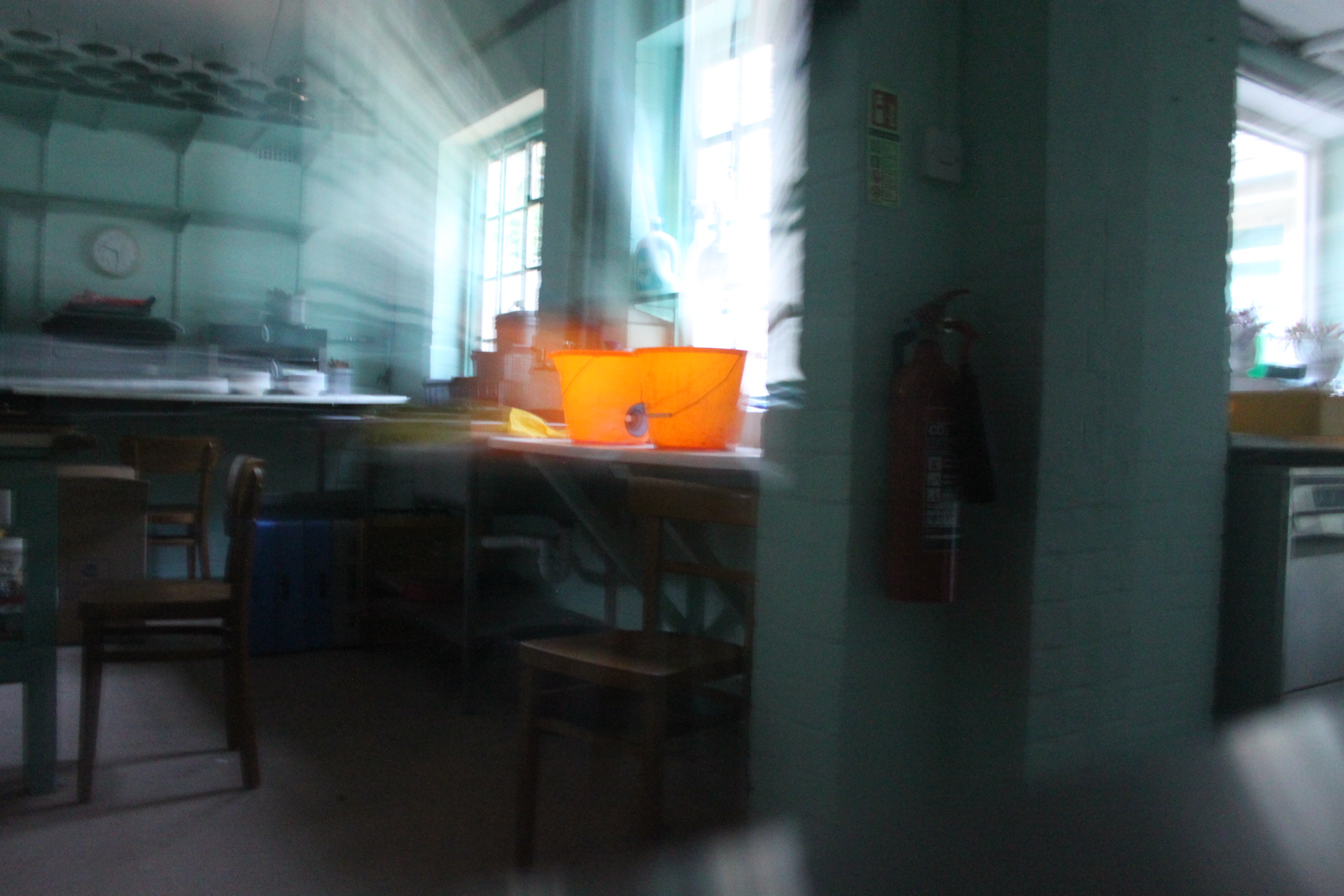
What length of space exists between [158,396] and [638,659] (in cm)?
326

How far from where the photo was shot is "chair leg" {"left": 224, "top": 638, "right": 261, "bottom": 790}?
7.52 ft

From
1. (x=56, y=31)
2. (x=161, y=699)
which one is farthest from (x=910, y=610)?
(x=56, y=31)

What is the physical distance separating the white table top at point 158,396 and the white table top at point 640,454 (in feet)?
6.98

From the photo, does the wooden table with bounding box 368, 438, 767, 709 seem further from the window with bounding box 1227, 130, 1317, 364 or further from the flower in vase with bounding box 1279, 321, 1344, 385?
the window with bounding box 1227, 130, 1317, 364

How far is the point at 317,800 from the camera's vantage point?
2230mm

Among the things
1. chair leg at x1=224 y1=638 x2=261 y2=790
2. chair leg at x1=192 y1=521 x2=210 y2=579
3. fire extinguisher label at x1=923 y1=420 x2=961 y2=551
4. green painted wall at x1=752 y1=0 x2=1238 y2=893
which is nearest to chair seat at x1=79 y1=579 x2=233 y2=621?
chair leg at x1=224 y1=638 x2=261 y2=790

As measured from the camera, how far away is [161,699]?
3.05m

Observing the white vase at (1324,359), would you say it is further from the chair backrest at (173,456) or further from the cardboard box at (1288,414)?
the chair backrest at (173,456)

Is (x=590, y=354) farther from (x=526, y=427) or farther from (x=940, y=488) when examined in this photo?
(x=940, y=488)

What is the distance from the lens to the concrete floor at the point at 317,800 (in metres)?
1.87

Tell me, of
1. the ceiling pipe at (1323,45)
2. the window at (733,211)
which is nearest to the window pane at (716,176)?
the window at (733,211)

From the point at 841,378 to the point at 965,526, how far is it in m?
0.39

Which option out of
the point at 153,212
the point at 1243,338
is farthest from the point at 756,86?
the point at 153,212

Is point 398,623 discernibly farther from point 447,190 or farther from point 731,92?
point 447,190
